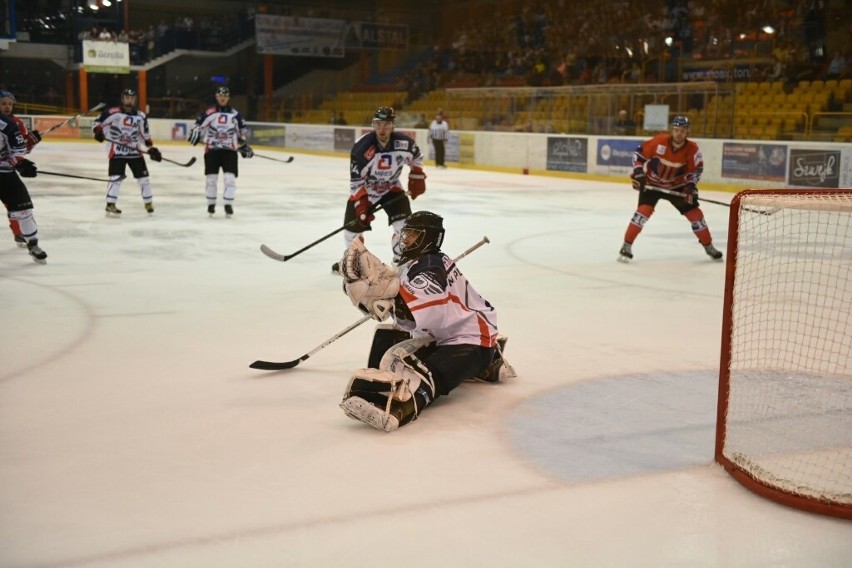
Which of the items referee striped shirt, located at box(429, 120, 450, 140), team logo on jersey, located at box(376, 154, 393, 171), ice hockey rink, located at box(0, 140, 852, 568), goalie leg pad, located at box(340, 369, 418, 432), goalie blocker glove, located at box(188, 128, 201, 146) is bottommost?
ice hockey rink, located at box(0, 140, 852, 568)

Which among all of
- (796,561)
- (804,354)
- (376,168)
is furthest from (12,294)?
(796,561)

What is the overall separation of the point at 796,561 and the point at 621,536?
1.54 ft

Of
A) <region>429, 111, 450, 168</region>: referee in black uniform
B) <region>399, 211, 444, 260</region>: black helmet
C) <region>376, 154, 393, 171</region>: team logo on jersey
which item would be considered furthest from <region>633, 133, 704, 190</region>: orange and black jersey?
<region>429, 111, 450, 168</region>: referee in black uniform

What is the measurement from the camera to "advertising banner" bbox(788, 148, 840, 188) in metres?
13.4

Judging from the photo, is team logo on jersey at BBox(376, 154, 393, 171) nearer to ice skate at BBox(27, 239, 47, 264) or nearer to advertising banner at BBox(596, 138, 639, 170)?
ice skate at BBox(27, 239, 47, 264)

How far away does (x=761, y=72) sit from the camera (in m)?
18.6

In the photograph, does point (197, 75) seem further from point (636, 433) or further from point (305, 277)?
point (636, 433)

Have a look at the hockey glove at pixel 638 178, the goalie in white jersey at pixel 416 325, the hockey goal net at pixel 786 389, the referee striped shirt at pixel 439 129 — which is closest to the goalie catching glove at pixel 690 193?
the hockey glove at pixel 638 178

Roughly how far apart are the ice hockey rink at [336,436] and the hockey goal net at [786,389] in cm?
10

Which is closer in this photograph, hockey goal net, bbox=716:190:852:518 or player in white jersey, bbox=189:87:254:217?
hockey goal net, bbox=716:190:852:518

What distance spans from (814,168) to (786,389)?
1033 cm

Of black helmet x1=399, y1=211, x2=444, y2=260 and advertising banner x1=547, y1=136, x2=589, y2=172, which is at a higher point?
advertising banner x1=547, y1=136, x2=589, y2=172

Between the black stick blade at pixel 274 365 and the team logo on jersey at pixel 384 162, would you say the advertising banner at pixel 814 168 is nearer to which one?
the team logo on jersey at pixel 384 162

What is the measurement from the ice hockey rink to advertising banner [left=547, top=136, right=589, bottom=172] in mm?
10289
